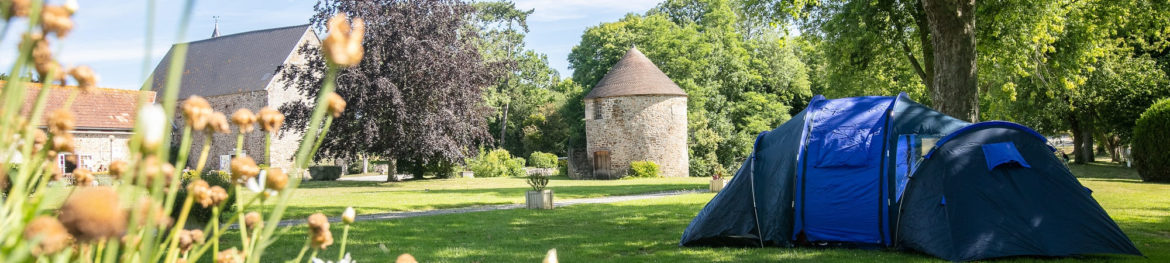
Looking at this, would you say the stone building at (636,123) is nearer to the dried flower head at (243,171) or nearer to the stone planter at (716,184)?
the stone planter at (716,184)

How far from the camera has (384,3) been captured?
26406mm

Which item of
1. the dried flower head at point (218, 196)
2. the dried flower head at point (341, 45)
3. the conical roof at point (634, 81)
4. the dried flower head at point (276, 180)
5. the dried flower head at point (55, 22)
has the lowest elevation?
the dried flower head at point (218, 196)

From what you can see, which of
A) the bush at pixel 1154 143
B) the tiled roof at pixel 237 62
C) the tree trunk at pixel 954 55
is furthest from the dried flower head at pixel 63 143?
the tiled roof at pixel 237 62

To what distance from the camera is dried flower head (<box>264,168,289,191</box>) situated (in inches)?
39.4

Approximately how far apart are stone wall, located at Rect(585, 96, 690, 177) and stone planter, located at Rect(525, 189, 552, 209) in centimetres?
1740

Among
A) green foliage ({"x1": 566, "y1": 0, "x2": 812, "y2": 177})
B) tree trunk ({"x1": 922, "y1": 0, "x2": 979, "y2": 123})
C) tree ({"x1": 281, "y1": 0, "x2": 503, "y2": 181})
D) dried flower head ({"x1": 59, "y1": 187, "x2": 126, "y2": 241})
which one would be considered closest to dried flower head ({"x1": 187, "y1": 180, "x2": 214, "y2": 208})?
dried flower head ({"x1": 59, "y1": 187, "x2": 126, "y2": 241})

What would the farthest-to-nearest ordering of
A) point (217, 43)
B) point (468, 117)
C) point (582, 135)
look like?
1. point (217, 43)
2. point (582, 135)
3. point (468, 117)

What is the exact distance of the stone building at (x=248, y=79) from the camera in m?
36.9

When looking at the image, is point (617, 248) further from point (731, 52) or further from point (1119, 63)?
point (731, 52)

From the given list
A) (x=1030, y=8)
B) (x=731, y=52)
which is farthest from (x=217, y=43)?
(x=1030, y=8)

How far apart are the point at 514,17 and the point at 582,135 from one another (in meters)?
13.4

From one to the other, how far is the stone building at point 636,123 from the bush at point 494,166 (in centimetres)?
366

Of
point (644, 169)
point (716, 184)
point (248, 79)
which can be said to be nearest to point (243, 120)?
point (716, 184)

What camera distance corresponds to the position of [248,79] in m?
38.0
